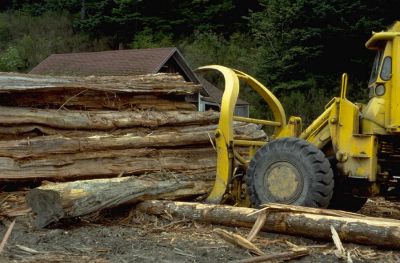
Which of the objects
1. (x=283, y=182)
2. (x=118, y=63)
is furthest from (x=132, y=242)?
(x=118, y=63)

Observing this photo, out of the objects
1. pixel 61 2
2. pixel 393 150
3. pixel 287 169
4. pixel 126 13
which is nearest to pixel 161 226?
pixel 287 169

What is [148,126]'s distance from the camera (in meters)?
9.20

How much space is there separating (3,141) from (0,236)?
1518mm

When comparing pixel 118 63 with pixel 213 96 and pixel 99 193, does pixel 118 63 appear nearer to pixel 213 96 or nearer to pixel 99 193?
pixel 213 96

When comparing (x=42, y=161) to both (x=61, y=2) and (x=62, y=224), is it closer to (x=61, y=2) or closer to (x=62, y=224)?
(x=62, y=224)

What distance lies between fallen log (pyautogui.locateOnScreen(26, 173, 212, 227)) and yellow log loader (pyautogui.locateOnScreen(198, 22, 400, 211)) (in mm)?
650

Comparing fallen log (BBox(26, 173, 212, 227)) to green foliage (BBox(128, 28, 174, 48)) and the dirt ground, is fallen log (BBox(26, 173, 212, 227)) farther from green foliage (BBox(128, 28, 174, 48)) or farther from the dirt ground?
green foliage (BBox(128, 28, 174, 48))

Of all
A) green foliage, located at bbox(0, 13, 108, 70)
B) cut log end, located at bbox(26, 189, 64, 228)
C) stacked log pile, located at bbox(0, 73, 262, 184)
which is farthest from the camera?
green foliage, located at bbox(0, 13, 108, 70)

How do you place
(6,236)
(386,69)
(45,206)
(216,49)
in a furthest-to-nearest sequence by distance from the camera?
(216,49) < (386,69) < (45,206) < (6,236)

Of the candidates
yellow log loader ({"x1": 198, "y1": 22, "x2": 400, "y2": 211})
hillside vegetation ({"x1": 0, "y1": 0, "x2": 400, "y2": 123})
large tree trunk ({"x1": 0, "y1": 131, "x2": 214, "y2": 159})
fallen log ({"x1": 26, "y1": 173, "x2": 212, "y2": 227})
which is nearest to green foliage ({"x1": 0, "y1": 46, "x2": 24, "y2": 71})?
hillside vegetation ({"x1": 0, "y1": 0, "x2": 400, "y2": 123})

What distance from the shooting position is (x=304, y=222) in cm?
628

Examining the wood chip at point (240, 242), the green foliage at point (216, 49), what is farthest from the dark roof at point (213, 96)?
the wood chip at point (240, 242)

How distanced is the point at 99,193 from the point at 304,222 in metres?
2.43

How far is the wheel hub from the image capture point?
728 cm
